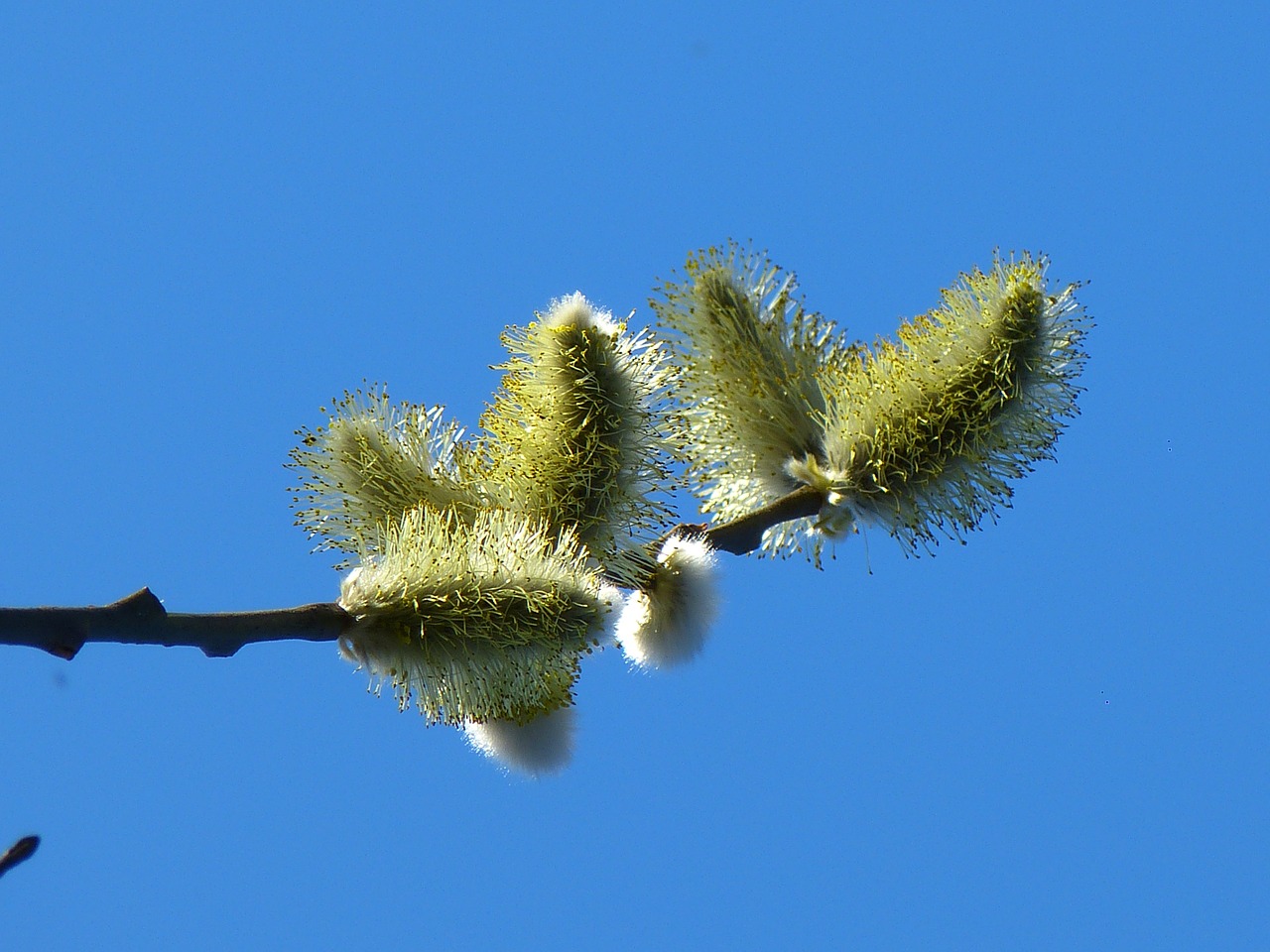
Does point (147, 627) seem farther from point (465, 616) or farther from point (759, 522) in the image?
point (759, 522)

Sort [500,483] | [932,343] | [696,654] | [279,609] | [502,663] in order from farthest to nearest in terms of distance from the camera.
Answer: [932,343] < [696,654] < [500,483] < [502,663] < [279,609]

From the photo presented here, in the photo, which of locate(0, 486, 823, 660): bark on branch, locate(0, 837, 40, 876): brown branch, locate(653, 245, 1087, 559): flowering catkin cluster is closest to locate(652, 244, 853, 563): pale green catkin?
locate(653, 245, 1087, 559): flowering catkin cluster

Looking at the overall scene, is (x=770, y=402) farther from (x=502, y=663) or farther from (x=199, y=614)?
(x=199, y=614)

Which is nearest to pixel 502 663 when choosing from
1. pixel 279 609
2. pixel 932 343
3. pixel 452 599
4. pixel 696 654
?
pixel 452 599


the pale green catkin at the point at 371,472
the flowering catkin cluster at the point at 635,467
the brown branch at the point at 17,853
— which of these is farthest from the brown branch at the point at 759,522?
the brown branch at the point at 17,853

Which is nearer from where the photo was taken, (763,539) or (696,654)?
(696,654)
